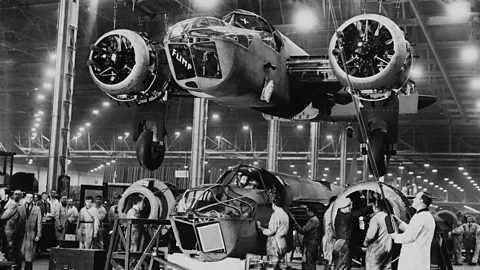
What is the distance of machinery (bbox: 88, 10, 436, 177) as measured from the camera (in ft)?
37.6

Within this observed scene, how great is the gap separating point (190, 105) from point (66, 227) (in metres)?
24.7

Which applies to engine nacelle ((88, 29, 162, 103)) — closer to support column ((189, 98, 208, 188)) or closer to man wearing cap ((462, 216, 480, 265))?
support column ((189, 98, 208, 188))

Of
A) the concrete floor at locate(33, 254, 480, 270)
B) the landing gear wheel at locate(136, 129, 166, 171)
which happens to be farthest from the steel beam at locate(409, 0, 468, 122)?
the landing gear wheel at locate(136, 129, 166, 171)

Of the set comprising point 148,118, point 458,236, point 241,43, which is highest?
point 241,43

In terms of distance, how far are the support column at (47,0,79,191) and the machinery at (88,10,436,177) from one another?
8.94m

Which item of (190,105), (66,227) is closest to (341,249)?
(66,227)

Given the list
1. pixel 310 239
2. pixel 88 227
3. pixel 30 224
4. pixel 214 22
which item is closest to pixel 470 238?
pixel 310 239

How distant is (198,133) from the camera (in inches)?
1046

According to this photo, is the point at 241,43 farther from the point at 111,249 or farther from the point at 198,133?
the point at 198,133

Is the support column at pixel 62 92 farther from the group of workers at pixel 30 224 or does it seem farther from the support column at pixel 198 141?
the support column at pixel 198 141

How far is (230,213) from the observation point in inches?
487

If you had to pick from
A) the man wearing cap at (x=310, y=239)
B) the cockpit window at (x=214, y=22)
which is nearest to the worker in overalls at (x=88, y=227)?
the man wearing cap at (x=310, y=239)

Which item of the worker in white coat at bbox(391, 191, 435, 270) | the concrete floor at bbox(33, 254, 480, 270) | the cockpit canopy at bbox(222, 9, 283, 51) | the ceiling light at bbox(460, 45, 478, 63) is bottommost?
the concrete floor at bbox(33, 254, 480, 270)

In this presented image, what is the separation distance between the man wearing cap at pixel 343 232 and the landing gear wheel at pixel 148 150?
491 cm
